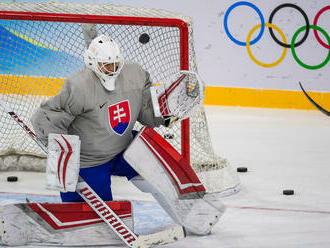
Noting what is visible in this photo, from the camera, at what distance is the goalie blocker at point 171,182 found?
11.9ft

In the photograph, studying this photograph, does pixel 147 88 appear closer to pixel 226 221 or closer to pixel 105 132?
pixel 105 132

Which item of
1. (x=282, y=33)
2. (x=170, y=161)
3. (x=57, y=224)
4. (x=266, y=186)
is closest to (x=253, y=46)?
(x=282, y=33)

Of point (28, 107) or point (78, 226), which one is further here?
point (28, 107)

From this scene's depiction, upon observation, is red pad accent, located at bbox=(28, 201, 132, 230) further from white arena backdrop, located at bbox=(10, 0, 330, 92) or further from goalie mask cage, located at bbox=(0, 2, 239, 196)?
white arena backdrop, located at bbox=(10, 0, 330, 92)

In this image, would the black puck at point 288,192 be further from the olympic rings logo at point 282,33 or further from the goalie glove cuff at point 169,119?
the olympic rings logo at point 282,33

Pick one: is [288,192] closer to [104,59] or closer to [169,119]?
[169,119]

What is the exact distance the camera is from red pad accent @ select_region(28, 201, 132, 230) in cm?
363

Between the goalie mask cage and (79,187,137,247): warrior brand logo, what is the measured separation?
938mm

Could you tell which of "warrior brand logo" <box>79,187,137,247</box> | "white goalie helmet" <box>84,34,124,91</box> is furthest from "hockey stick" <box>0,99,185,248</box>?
"white goalie helmet" <box>84,34,124,91</box>

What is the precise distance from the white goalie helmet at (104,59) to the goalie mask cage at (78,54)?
2.83ft

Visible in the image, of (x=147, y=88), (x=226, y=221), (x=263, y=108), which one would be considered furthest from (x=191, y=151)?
(x=263, y=108)

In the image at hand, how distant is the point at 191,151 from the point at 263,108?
317 centimetres

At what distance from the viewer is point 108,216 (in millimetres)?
3609

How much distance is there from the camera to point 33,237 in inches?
144
